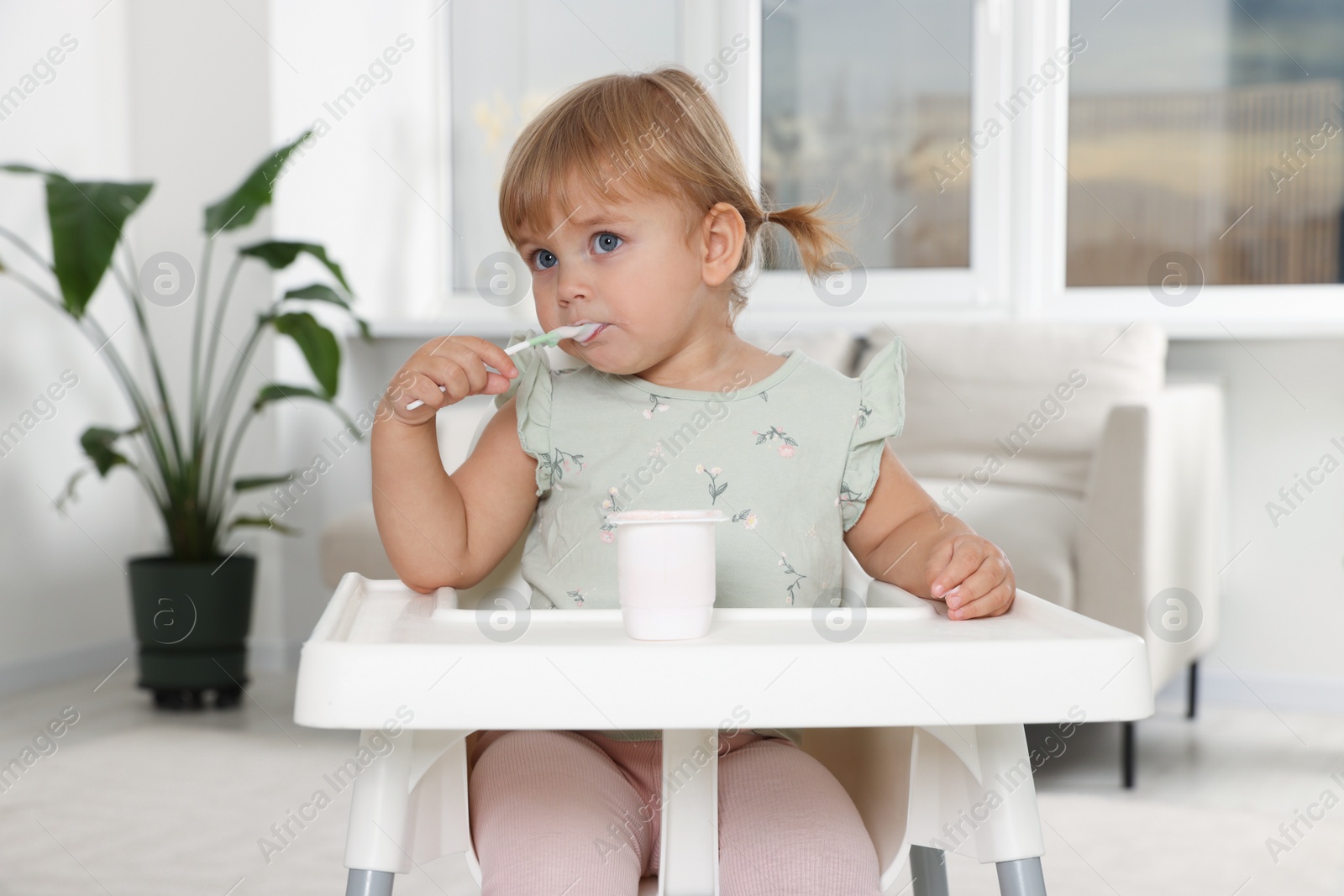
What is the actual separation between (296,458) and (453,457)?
94 centimetres

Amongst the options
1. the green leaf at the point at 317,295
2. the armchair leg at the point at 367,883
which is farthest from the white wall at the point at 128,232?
the armchair leg at the point at 367,883

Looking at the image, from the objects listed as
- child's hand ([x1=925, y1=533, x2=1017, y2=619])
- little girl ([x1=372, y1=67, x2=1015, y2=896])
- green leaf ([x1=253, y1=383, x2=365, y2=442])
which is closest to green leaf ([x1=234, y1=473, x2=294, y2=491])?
green leaf ([x1=253, y1=383, x2=365, y2=442])

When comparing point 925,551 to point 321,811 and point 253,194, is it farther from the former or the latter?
point 253,194

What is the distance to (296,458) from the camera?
294 cm

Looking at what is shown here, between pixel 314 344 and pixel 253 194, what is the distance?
0.29m

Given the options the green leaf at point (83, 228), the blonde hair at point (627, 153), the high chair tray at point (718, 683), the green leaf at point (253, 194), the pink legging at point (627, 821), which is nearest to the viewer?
the high chair tray at point (718, 683)

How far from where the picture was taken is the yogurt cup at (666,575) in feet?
2.13

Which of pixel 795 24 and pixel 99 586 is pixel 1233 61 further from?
pixel 99 586

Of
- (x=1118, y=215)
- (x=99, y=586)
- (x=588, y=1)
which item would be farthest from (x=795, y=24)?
(x=99, y=586)

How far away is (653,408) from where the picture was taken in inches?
39.8

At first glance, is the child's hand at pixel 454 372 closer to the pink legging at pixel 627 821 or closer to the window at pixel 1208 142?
the pink legging at pixel 627 821

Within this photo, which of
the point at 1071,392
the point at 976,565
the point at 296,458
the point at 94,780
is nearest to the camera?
the point at 976,565

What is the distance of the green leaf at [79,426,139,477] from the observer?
2.43 m

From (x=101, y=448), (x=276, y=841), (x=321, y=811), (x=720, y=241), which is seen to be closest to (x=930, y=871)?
(x=720, y=241)
